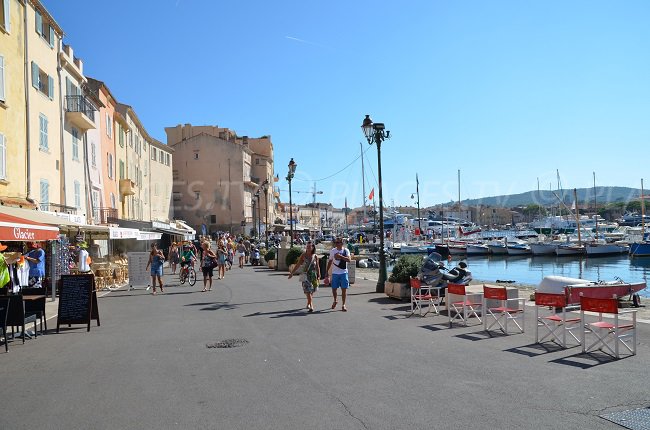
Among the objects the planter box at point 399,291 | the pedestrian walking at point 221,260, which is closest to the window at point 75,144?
the pedestrian walking at point 221,260

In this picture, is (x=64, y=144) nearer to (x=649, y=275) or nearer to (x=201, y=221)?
(x=649, y=275)

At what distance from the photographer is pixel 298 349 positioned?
8.27m

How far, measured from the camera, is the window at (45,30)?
2208 cm

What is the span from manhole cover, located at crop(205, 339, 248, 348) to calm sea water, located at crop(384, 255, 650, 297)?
98.3 ft

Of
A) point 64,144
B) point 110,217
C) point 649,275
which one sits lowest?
point 649,275

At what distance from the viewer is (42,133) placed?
22.0 meters

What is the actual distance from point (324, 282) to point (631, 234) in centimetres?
7012

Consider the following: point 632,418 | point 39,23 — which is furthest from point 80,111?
point 632,418

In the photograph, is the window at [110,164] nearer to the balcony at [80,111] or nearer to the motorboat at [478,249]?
the balcony at [80,111]

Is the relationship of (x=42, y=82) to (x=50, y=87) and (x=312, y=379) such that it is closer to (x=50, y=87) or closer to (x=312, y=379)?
(x=50, y=87)

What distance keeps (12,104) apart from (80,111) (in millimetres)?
6153

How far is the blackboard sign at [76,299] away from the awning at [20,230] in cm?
100

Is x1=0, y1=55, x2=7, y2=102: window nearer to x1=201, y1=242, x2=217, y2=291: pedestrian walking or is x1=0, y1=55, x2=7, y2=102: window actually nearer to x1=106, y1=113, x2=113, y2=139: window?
x1=201, y1=242, x2=217, y2=291: pedestrian walking

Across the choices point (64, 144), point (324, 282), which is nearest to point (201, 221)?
point (64, 144)
